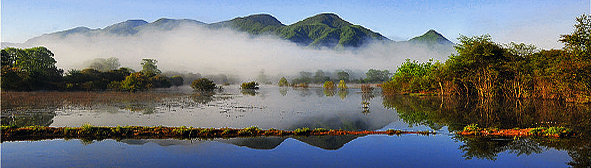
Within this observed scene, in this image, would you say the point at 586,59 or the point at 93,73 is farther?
the point at 93,73

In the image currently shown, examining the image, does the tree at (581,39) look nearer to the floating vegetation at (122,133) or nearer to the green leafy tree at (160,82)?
the floating vegetation at (122,133)

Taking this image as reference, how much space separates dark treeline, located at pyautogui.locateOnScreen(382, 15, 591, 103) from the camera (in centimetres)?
Result: 2562

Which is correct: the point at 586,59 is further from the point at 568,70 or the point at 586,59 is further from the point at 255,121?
the point at 255,121

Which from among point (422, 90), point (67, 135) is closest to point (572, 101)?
point (422, 90)

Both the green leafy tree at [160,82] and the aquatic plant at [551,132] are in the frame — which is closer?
the aquatic plant at [551,132]

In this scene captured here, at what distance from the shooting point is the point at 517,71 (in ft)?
122

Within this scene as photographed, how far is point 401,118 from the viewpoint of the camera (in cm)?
2116

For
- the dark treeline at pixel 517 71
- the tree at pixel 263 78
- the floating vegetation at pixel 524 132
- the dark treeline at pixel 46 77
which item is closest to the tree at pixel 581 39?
the dark treeline at pixel 517 71

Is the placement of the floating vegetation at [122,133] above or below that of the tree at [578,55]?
below

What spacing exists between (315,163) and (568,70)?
26758 mm

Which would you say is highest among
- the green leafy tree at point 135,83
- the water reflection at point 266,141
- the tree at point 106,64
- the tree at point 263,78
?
the tree at point 106,64

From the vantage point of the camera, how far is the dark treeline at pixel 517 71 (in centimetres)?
2562

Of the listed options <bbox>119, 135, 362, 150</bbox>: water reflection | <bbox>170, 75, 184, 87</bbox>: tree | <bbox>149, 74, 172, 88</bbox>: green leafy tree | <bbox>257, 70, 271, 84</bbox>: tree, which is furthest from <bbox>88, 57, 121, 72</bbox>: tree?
<bbox>119, 135, 362, 150</bbox>: water reflection

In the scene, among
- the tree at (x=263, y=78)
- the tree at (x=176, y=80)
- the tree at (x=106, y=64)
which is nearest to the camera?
the tree at (x=176, y=80)
